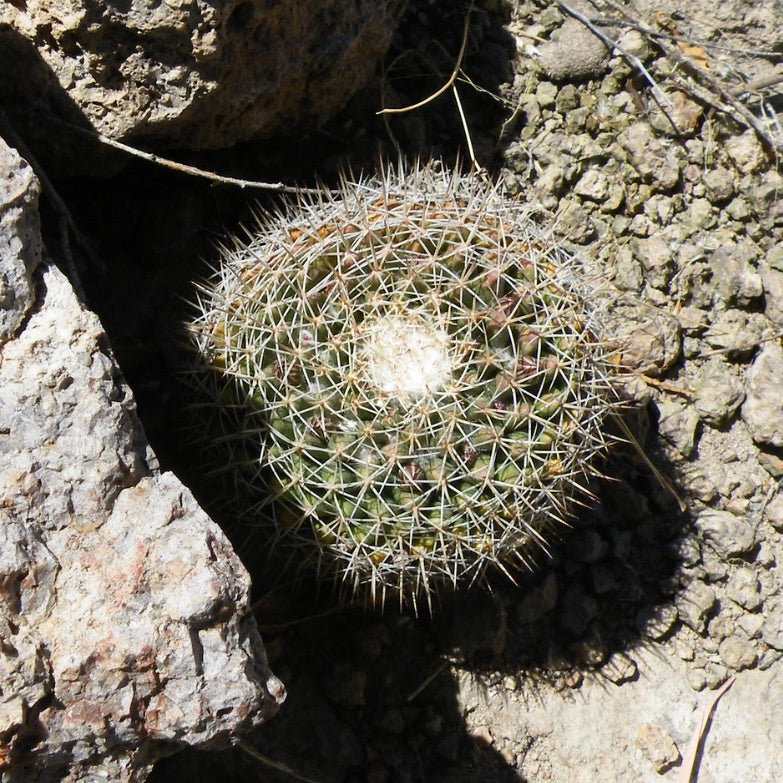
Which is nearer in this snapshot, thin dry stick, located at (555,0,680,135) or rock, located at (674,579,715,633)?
rock, located at (674,579,715,633)

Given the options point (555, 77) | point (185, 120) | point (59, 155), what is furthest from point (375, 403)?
point (555, 77)

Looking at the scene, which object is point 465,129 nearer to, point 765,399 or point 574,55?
point 574,55

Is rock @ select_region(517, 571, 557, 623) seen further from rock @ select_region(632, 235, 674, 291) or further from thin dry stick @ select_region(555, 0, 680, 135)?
thin dry stick @ select_region(555, 0, 680, 135)

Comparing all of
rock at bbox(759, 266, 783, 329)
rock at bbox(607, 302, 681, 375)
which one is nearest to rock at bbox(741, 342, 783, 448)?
rock at bbox(759, 266, 783, 329)

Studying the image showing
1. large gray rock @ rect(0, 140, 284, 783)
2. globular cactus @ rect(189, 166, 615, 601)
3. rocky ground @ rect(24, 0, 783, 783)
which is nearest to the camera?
large gray rock @ rect(0, 140, 284, 783)

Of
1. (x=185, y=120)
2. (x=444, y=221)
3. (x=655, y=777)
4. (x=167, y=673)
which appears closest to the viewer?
(x=167, y=673)

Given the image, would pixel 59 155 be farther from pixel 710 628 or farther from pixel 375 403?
pixel 710 628
